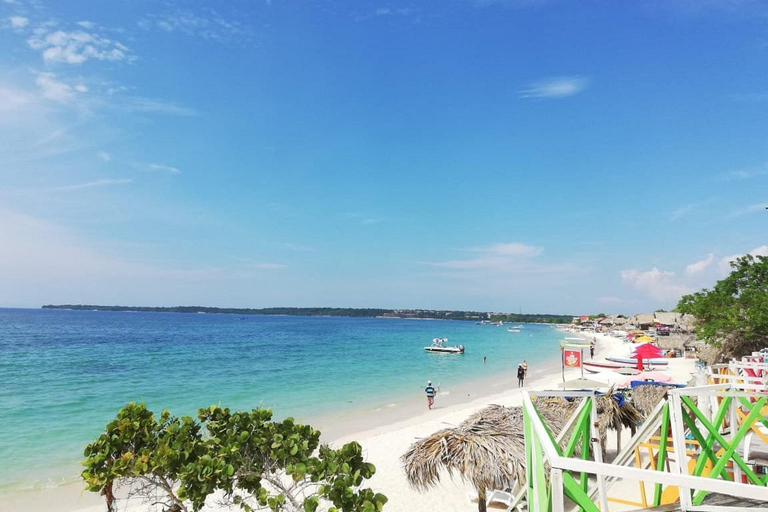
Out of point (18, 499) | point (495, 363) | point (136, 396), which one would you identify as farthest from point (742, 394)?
point (495, 363)

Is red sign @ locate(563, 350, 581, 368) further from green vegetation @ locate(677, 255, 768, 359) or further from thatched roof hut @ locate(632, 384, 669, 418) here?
thatched roof hut @ locate(632, 384, 669, 418)

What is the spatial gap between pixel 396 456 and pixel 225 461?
1029cm

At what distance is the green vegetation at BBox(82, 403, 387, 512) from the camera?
4.46 metres

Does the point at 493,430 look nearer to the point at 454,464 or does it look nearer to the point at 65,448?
the point at 454,464

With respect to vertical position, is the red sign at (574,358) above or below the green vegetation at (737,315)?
below

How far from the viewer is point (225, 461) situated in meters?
4.70

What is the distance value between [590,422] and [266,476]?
3160 millimetres

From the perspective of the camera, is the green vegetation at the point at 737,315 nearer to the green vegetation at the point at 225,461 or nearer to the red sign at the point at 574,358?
the red sign at the point at 574,358

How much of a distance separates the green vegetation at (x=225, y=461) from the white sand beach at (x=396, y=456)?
5.77ft

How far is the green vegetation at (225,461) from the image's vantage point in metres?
4.46

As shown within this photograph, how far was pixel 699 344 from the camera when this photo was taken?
39469 mm

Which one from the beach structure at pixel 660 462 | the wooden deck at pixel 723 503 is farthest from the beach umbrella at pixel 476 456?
the wooden deck at pixel 723 503

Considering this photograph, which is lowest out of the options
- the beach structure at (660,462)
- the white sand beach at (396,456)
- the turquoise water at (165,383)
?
the turquoise water at (165,383)

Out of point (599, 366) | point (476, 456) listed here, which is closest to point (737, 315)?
point (599, 366)
